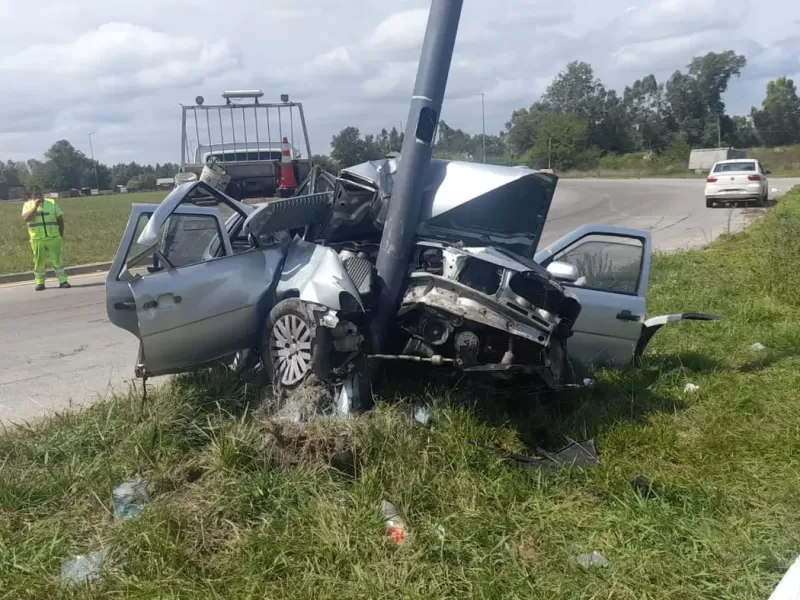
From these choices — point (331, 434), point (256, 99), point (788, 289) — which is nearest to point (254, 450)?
point (331, 434)

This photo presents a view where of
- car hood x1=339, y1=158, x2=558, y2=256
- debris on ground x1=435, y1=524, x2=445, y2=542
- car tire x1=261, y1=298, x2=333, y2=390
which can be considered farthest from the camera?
car hood x1=339, y1=158, x2=558, y2=256

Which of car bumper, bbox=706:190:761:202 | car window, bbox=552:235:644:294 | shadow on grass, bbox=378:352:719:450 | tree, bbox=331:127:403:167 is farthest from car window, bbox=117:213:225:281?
car bumper, bbox=706:190:761:202

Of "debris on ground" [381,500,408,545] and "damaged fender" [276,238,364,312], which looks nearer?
"debris on ground" [381,500,408,545]

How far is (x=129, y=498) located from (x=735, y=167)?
24.0 meters

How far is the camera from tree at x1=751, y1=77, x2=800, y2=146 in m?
86.7

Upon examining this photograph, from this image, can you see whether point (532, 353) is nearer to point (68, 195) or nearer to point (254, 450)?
point (254, 450)

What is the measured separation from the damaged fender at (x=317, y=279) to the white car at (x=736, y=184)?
2107 cm

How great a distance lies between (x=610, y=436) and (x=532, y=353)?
0.84 m

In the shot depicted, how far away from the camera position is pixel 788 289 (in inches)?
341

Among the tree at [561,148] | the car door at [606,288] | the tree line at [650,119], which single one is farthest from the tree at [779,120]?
the car door at [606,288]

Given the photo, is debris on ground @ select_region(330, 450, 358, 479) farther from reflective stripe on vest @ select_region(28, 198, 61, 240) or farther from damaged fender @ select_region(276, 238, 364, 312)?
reflective stripe on vest @ select_region(28, 198, 61, 240)

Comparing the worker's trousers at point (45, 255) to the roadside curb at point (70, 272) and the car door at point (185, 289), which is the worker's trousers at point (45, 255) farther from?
the car door at point (185, 289)

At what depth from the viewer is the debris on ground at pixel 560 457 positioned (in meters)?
4.32

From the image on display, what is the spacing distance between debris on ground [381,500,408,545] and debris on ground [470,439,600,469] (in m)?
0.84
